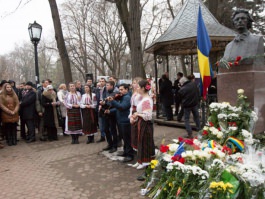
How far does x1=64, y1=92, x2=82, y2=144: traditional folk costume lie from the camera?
23.2ft

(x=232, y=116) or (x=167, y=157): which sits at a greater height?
(x=232, y=116)

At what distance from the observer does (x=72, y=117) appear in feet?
23.3

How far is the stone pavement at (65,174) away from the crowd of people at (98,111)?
0.41 meters

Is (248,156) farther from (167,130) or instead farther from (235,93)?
(167,130)

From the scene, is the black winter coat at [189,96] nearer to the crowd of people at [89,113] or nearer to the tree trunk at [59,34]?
the crowd of people at [89,113]

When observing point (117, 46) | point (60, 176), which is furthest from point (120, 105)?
point (117, 46)

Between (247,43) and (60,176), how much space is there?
3.98m

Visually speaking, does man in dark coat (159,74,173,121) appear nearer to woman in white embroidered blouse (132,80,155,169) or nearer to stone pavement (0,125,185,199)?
stone pavement (0,125,185,199)

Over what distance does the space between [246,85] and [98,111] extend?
3706mm

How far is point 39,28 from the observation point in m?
9.05

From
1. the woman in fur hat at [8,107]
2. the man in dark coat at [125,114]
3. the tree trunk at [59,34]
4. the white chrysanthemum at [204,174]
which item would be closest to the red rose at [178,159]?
the white chrysanthemum at [204,174]

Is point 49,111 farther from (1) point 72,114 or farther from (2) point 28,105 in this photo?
(1) point 72,114

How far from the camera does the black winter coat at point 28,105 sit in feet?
24.2

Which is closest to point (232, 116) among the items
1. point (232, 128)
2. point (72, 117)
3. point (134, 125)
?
point (232, 128)
